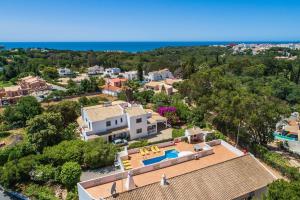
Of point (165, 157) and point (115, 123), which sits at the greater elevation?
point (165, 157)

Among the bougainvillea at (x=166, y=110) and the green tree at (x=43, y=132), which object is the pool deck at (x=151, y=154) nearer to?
the green tree at (x=43, y=132)

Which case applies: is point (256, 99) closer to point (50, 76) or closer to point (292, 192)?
point (292, 192)

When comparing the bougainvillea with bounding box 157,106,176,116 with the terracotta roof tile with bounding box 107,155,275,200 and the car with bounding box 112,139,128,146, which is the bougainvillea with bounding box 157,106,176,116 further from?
the terracotta roof tile with bounding box 107,155,275,200

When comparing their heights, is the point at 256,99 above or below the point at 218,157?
above

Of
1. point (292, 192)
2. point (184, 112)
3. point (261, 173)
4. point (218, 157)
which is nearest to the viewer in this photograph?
point (292, 192)

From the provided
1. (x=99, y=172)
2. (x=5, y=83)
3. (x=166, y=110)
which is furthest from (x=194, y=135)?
(x=5, y=83)

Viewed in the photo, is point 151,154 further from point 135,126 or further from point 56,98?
point 56,98

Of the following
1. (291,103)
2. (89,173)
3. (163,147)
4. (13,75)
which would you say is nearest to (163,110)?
(163,147)
